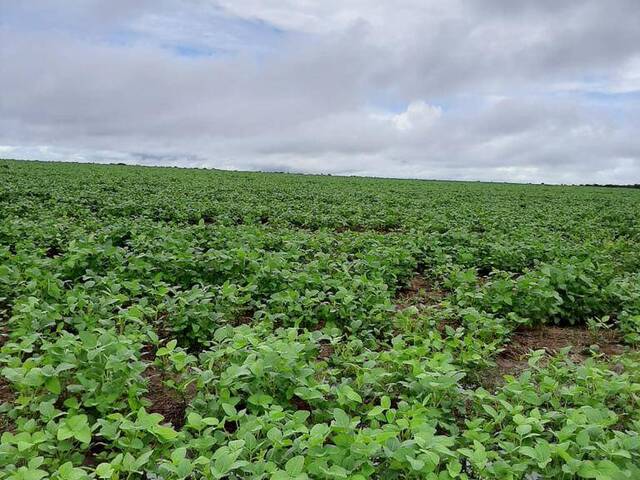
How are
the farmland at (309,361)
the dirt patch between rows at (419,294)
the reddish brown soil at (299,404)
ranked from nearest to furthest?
the farmland at (309,361)
the reddish brown soil at (299,404)
the dirt patch between rows at (419,294)

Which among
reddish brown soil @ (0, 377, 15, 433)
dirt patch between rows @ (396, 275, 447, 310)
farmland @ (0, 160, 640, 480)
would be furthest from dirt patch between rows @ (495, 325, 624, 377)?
reddish brown soil @ (0, 377, 15, 433)

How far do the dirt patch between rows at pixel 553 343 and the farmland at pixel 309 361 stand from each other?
0.03 metres

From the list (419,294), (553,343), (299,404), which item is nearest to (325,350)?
(299,404)

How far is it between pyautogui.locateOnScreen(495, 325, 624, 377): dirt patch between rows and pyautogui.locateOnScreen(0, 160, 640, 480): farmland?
26 mm

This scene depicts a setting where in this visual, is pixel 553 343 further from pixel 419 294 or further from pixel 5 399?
pixel 5 399

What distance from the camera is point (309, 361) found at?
3541 millimetres

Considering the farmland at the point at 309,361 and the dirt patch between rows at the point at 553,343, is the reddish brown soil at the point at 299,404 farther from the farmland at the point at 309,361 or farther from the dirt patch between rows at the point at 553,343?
the dirt patch between rows at the point at 553,343

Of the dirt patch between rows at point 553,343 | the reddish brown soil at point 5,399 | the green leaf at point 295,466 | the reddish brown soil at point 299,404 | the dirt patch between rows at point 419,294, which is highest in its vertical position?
the green leaf at point 295,466

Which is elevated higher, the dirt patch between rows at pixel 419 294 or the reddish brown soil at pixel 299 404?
the dirt patch between rows at pixel 419 294

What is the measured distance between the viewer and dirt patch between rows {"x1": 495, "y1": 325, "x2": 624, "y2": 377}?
14.2ft

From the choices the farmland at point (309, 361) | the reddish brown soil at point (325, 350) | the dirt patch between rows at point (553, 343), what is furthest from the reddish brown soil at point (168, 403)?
the dirt patch between rows at point (553, 343)

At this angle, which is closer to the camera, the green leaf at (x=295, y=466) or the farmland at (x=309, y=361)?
the green leaf at (x=295, y=466)

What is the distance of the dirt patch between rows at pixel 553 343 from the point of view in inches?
170

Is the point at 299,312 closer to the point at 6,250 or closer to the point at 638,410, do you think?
the point at 638,410
